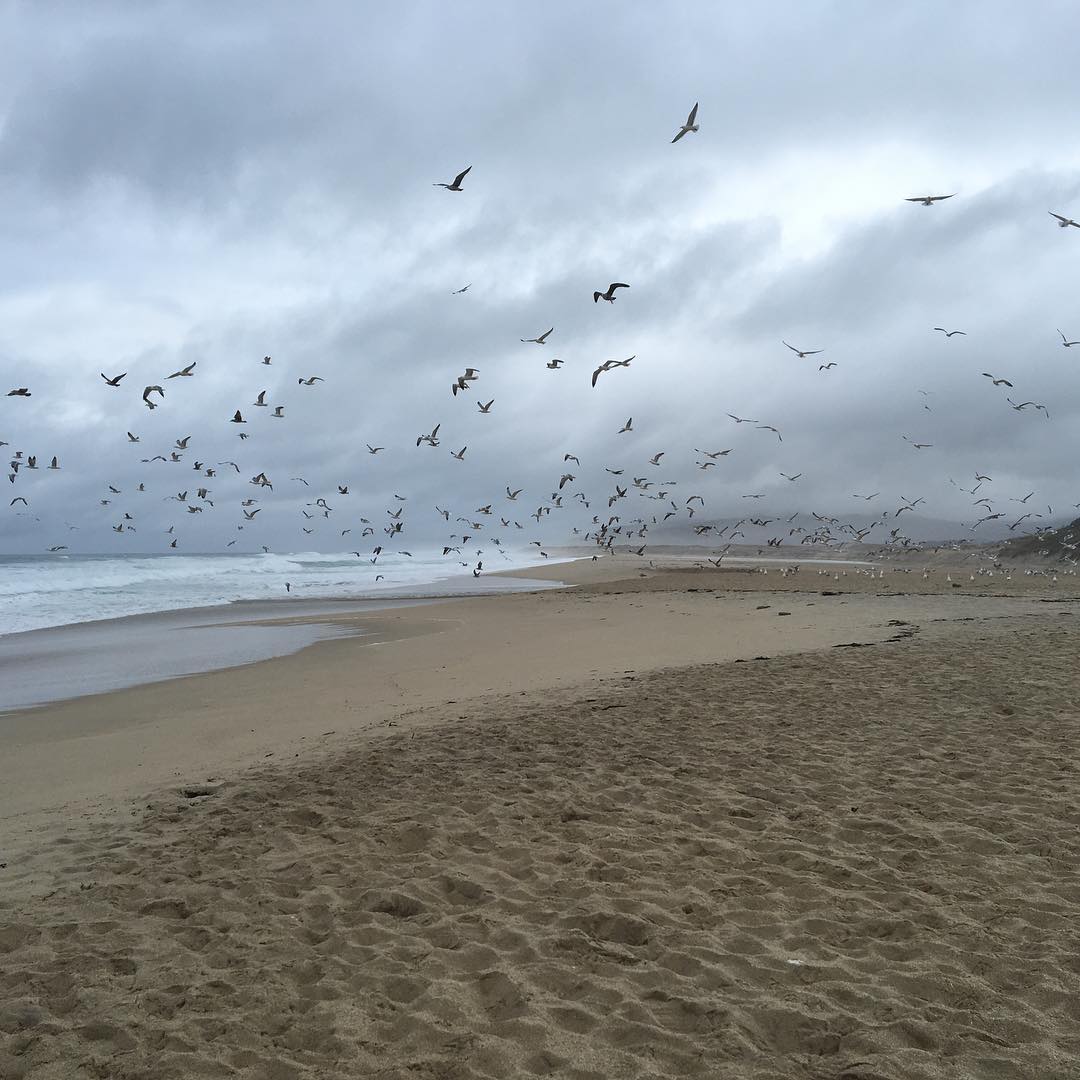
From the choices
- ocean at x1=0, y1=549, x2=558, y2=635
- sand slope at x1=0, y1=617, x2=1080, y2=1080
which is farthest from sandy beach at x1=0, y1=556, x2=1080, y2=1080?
ocean at x1=0, y1=549, x2=558, y2=635

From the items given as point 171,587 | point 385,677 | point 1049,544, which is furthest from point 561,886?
point 1049,544

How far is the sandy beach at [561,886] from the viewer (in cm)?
402

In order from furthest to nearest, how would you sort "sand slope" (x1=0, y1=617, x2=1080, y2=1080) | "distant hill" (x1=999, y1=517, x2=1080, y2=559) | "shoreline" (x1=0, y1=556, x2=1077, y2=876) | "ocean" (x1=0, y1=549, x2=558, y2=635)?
"distant hill" (x1=999, y1=517, x2=1080, y2=559), "ocean" (x1=0, y1=549, x2=558, y2=635), "shoreline" (x1=0, y1=556, x2=1077, y2=876), "sand slope" (x1=0, y1=617, x2=1080, y2=1080)

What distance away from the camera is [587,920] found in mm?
5227

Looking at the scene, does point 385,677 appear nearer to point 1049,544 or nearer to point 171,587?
point 171,587

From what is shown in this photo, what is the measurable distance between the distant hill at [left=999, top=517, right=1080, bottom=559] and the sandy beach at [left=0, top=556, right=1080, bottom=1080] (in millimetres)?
51891

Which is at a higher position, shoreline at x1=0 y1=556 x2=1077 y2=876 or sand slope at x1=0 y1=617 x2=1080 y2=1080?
sand slope at x1=0 y1=617 x2=1080 y2=1080

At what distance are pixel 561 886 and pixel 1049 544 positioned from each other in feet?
217

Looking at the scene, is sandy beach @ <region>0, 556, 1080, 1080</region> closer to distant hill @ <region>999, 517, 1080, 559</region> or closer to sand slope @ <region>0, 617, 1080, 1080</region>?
sand slope @ <region>0, 617, 1080, 1080</region>

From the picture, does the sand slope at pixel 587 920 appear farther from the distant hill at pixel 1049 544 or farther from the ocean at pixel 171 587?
the distant hill at pixel 1049 544

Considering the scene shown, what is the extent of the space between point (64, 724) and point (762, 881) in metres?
11.8

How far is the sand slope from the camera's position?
3.96 meters

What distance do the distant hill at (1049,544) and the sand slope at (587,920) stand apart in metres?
55.6

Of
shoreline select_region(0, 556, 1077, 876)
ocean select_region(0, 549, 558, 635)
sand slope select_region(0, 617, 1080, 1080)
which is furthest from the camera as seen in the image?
ocean select_region(0, 549, 558, 635)
